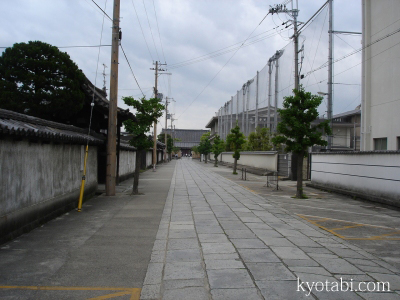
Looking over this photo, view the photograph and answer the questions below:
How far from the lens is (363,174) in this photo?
13.3 meters

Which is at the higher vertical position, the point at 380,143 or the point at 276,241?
the point at 380,143

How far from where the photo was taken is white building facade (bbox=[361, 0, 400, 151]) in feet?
56.3

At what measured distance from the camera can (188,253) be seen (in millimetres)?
5914

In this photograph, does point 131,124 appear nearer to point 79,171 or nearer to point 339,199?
point 79,171

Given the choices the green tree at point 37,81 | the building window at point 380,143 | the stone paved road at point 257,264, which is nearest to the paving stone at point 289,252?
the stone paved road at point 257,264

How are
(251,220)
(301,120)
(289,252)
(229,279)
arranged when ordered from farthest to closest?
1. (301,120)
2. (251,220)
3. (289,252)
4. (229,279)

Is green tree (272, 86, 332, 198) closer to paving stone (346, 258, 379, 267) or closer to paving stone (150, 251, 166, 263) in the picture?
paving stone (346, 258, 379, 267)

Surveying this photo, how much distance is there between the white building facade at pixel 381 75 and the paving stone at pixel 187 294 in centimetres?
1581

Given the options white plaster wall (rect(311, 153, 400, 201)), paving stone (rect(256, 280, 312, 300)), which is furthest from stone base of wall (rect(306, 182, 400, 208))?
paving stone (rect(256, 280, 312, 300))

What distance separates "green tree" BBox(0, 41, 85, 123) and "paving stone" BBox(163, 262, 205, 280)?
369 inches

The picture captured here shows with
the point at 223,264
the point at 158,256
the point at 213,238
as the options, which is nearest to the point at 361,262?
the point at 223,264

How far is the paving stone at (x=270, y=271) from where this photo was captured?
15.5 ft

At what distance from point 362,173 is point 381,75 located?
24.7ft

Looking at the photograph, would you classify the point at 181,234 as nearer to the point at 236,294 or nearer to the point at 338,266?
the point at 338,266
